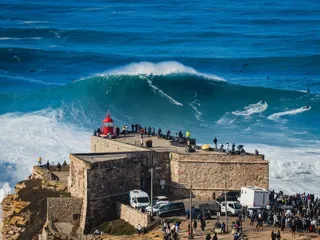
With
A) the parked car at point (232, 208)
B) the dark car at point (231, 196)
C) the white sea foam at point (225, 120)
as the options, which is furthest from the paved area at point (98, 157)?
the white sea foam at point (225, 120)

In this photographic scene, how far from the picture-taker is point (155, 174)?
50.5 meters

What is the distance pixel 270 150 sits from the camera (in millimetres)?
69250

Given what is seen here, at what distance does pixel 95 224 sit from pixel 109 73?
46644 millimetres

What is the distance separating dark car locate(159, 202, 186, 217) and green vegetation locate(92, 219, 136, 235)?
1.56 m

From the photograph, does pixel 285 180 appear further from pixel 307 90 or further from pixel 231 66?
pixel 231 66

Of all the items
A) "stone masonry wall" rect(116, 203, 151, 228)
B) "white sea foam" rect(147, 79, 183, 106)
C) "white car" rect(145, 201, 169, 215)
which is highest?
"white sea foam" rect(147, 79, 183, 106)

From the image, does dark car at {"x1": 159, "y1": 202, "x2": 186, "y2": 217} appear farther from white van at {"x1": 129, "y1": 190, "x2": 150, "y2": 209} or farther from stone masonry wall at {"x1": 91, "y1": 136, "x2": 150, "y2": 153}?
stone masonry wall at {"x1": 91, "y1": 136, "x2": 150, "y2": 153}

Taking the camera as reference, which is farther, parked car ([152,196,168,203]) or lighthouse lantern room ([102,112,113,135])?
lighthouse lantern room ([102,112,113,135])

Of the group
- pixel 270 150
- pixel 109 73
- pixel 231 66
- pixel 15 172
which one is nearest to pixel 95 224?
pixel 15 172

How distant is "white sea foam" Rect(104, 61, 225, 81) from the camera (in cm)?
9138

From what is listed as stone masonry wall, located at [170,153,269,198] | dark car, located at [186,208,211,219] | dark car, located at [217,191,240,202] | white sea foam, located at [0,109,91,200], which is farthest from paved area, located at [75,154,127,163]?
white sea foam, located at [0,109,91,200]

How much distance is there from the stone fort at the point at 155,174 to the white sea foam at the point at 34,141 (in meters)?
14.7

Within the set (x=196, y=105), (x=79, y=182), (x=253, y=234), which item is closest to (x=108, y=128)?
(x=79, y=182)

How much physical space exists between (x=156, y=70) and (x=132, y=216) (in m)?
46.2
